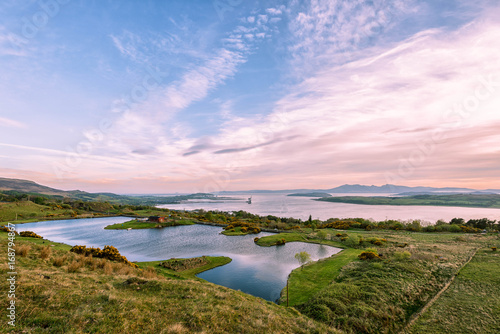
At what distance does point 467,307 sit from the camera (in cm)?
1916

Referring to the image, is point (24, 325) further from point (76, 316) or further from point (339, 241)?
point (339, 241)

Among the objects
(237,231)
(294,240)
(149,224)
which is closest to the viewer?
(294,240)

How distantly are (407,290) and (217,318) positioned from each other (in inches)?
858

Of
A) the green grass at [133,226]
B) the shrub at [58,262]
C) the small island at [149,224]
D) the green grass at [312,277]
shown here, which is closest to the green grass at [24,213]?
the green grass at [133,226]

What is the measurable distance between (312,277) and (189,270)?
18.1m

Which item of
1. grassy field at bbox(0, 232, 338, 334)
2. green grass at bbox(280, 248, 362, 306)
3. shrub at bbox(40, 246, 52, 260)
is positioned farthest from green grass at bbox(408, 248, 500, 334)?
shrub at bbox(40, 246, 52, 260)

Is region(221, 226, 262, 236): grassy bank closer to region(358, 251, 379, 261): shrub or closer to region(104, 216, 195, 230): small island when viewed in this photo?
region(104, 216, 195, 230): small island

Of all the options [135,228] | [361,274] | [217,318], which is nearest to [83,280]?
[217,318]

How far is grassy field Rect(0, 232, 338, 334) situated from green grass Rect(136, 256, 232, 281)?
12738 mm

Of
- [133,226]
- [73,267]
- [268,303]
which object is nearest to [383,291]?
[268,303]

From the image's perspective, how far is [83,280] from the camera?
15172 millimetres

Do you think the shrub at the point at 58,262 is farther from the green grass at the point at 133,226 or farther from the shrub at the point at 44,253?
the green grass at the point at 133,226

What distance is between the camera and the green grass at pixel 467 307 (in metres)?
16.5

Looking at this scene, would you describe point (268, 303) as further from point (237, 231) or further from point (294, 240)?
point (237, 231)
